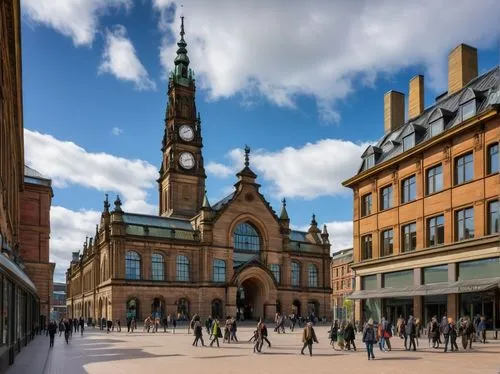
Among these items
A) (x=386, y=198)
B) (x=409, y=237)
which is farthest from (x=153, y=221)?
(x=409, y=237)

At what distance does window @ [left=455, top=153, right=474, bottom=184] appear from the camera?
107 ft

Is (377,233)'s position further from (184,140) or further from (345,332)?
(184,140)

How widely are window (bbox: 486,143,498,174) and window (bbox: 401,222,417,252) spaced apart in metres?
7.85

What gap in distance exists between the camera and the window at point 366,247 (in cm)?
4350

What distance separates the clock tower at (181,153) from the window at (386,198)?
43300 mm

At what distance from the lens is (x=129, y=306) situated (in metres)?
64.1

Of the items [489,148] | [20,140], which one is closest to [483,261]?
[489,148]

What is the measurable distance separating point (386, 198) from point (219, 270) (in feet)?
107

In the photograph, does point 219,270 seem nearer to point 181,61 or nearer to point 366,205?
point 366,205

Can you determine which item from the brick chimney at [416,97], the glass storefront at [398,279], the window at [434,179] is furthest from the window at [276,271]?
the window at [434,179]

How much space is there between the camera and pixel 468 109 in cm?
3441

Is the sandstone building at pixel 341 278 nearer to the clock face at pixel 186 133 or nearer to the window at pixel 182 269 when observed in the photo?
the clock face at pixel 186 133

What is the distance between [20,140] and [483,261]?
29.8 metres

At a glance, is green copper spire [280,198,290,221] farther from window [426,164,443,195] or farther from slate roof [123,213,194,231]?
window [426,164,443,195]
